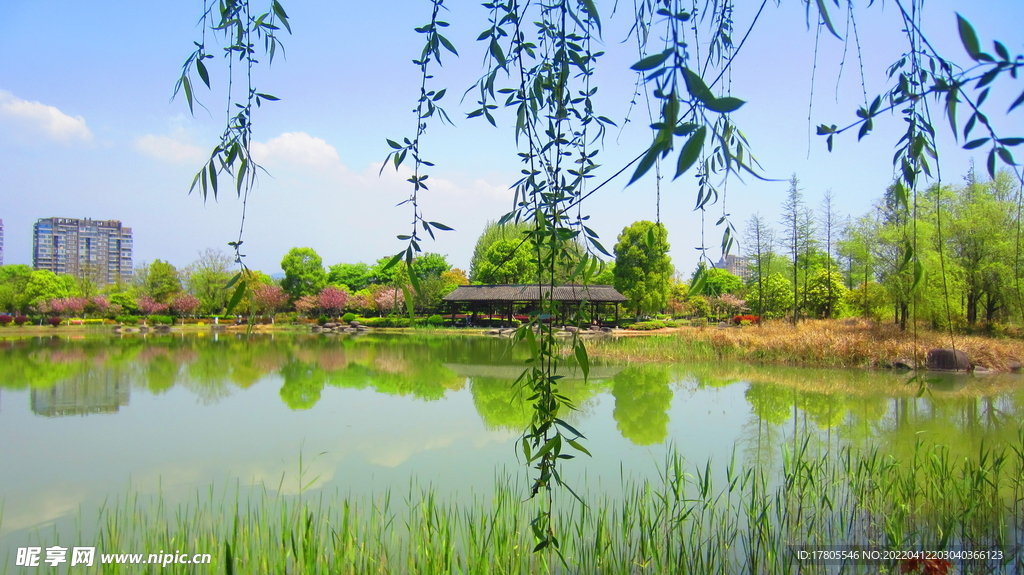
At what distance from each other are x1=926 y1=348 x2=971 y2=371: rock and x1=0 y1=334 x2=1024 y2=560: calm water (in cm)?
71

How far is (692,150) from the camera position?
19.8 inches

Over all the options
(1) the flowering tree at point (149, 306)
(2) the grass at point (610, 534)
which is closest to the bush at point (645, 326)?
(2) the grass at point (610, 534)

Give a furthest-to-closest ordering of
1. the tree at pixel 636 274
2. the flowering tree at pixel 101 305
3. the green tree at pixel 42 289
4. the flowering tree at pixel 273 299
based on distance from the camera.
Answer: the flowering tree at pixel 273 299 → the flowering tree at pixel 101 305 → the green tree at pixel 42 289 → the tree at pixel 636 274

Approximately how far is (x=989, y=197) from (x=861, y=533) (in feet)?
48.2

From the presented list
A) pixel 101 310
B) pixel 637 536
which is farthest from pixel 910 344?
pixel 101 310

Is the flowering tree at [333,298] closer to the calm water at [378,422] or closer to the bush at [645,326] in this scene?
the bush at [645,326]

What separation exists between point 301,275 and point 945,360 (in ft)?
89.8

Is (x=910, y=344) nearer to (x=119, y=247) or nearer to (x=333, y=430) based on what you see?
(x=333, y=430)

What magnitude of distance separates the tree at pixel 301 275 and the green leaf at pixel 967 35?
3042 cm

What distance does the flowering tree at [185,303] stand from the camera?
25938 mm

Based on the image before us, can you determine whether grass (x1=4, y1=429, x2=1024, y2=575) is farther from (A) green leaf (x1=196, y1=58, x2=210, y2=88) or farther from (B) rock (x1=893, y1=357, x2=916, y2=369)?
(B) rock (x1=893, y1=357, x2=916, y2=369)

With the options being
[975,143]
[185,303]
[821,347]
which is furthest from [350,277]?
[975,143]

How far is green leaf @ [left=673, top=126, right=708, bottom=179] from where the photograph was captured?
49 centimetres

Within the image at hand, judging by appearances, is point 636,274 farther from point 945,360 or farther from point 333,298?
point 333,298
